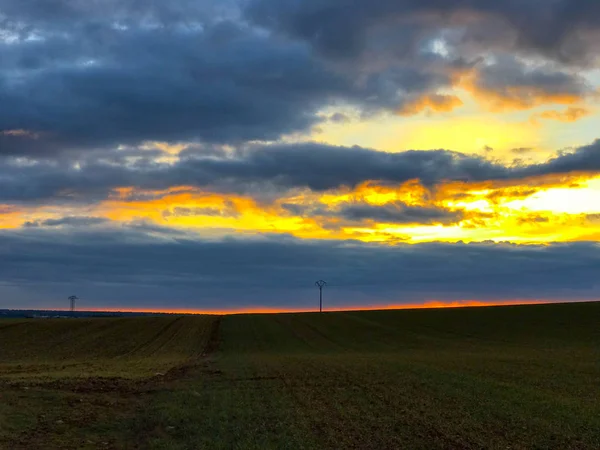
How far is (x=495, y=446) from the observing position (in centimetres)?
1586

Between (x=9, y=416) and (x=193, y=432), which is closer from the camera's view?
(x=193, y=432)

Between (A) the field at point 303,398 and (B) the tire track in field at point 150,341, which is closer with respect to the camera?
(A) the field at point 303,398

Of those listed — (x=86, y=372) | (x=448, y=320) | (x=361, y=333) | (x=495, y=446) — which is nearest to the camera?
(x=495, y=446)

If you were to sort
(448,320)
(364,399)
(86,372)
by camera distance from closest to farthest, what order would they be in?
(364,399), (86,372), (448,320)

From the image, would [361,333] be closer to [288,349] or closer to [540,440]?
[288,349]

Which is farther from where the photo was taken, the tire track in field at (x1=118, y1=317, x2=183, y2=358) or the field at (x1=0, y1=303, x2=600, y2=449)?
the tire track in field at (x1=118, y1=317, x2=183, y2=358)

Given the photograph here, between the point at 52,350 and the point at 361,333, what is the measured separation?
38021 mm

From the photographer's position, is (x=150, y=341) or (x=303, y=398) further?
(x=150, y=341)

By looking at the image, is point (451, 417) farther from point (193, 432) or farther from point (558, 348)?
point (558, 348)

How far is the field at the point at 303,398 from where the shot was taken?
1728cm

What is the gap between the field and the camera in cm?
1728

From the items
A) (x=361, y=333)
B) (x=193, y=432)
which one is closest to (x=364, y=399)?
(x=193, y=432)

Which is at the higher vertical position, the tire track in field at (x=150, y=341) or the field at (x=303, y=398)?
the field at (x=303, y=398)

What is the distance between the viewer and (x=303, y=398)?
24328 mm
